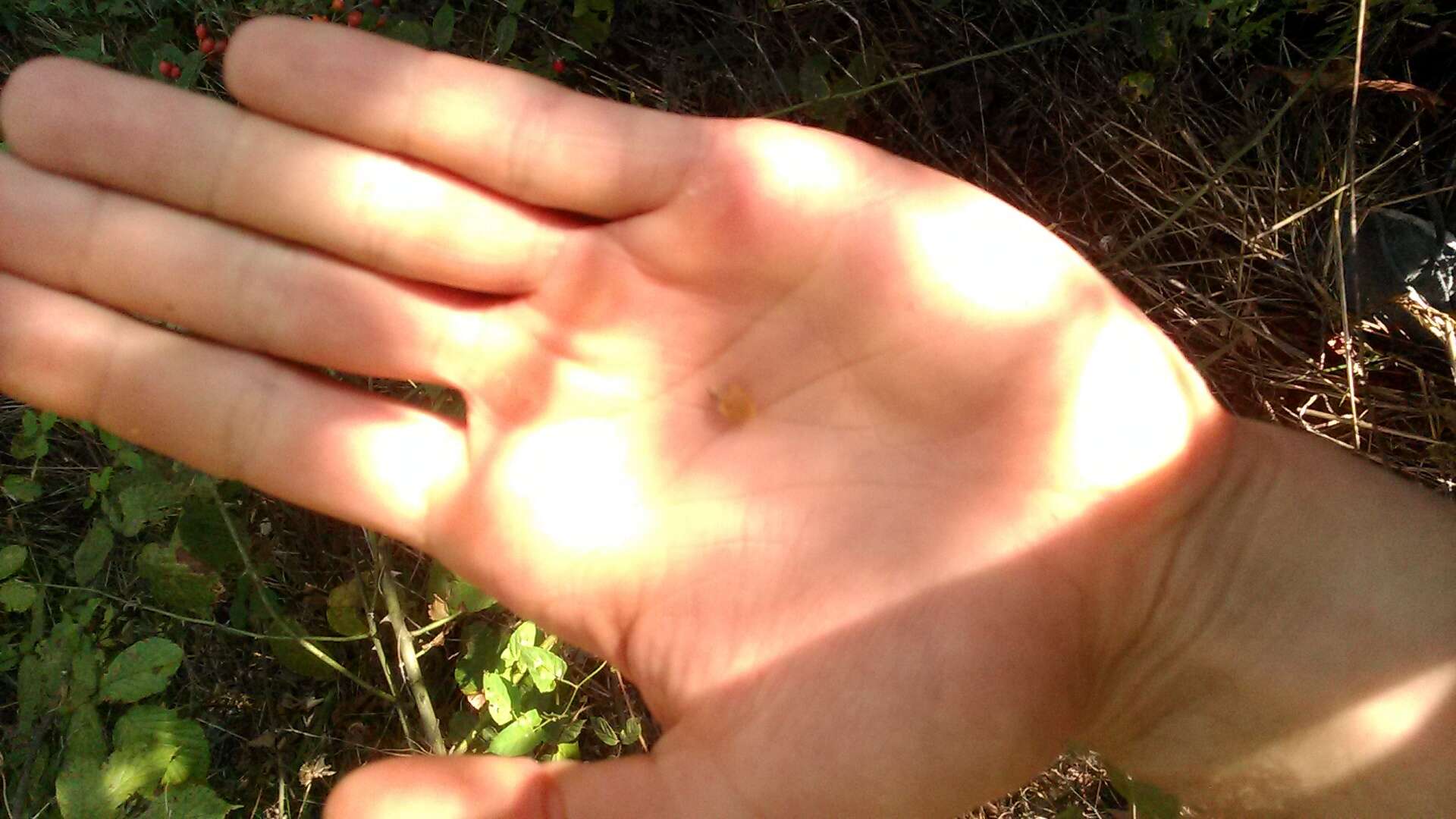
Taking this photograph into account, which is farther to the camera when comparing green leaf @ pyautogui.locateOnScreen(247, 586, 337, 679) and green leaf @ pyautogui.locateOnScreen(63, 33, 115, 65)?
green leaf @ pyautogui.locateOnScreen(63, 33, 115, 65)

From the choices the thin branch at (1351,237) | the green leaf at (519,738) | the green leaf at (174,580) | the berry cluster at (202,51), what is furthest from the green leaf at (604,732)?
the berry cluster at (202,51)

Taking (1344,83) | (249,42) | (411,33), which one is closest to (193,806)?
(249,42)

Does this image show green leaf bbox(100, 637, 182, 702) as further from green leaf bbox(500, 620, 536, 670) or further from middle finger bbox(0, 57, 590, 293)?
middle finger bbox(0, 57, 590, 293)

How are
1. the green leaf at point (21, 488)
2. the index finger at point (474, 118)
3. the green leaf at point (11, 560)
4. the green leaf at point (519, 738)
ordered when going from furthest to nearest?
the green leaf at point (21, 488)
the green leaf at point (11, 560)
the green leaf at point (519, 738)
the index finger at point (474, 118)

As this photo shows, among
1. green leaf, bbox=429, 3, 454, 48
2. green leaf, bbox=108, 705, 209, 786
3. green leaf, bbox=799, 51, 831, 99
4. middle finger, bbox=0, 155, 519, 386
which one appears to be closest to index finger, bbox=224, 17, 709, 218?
middle finger, bbox=0, 155, 519, 386

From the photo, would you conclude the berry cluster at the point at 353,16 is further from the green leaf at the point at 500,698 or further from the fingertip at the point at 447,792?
the fingertip at the point at 447,792

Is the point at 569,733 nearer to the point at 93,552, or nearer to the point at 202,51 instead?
the point at 93,552

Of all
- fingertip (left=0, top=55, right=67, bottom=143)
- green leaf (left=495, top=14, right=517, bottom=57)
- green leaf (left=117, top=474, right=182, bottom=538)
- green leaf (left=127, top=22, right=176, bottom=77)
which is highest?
green leaf (left=495, top=14, right=517, bottom=57)
